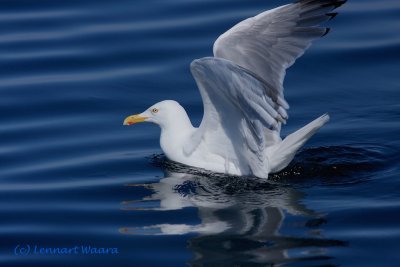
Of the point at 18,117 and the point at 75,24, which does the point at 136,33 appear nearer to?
the point at 75,24

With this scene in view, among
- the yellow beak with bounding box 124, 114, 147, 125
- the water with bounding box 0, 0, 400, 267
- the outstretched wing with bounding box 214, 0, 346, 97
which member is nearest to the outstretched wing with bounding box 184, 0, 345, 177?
the outstretched wing with bounding box 214, 0, 346, 97

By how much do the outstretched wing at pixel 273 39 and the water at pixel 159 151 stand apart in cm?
115

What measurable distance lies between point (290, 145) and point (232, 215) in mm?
1298

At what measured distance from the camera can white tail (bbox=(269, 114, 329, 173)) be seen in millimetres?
10719

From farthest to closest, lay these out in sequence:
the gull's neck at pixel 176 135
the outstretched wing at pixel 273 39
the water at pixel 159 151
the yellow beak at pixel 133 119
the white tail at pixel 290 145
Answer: the yellow beak at pixel 133 119 < the gull's neck at pixel 176 135 < the outstretched wing at pixel 273 39 < the white tail at pixel 290 145 < the water at pixel 159 151

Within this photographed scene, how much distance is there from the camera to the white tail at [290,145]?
35.2 feet

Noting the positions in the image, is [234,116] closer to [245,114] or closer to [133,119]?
[245,114]

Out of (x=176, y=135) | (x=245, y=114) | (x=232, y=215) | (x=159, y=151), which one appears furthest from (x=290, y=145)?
(x=159, y=151)

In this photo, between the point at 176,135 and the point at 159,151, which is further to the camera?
the point at 159,151

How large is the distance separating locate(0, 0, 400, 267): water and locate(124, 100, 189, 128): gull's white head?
1.31 feet

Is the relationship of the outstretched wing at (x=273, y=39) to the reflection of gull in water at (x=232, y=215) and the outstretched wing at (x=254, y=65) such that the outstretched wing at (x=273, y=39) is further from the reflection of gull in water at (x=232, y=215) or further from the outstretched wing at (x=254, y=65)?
the reflection of gull in water at (x=232, y=215)

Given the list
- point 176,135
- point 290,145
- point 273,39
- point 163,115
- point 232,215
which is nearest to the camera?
point 232,215

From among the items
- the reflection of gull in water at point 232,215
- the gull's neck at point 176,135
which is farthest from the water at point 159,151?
the gull's neck at point 176,135

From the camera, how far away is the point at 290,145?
11.1 m
